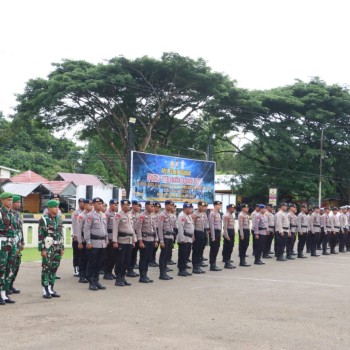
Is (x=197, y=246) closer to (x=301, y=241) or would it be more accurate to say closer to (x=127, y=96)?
(x=301, y=241)

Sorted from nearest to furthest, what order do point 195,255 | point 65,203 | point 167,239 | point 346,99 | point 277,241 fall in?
1. point 167,239
2. point 195,255
3. point 277,241
4. point 346,99
5. point 65,203

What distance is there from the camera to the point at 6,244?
8133 mm

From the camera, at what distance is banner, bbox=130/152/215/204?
64.2 ft

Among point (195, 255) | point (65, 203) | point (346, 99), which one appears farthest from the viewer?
point (65, 203)

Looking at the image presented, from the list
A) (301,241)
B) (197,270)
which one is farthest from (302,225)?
(197,270)

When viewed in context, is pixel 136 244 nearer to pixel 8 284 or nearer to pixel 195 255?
pixel 195 255

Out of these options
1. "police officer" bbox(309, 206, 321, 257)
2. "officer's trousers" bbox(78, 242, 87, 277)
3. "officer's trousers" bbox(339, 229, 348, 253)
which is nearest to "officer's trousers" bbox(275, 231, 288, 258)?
"police officer" bbox(309, 206, 321, 257)

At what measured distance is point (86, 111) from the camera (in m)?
29.8

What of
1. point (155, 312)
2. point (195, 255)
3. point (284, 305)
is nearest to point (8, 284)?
point (155, 312)

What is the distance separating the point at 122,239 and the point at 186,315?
3157 millimetres

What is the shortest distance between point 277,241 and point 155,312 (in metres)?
9.07

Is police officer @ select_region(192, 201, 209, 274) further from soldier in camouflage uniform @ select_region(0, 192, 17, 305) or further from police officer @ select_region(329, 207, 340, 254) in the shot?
police officer @ select_region(329, 207, 340, 254)

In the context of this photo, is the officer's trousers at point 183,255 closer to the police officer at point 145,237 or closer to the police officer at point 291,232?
the police officer at point 145,237

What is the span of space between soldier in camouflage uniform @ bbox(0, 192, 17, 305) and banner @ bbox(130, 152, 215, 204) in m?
10.8
